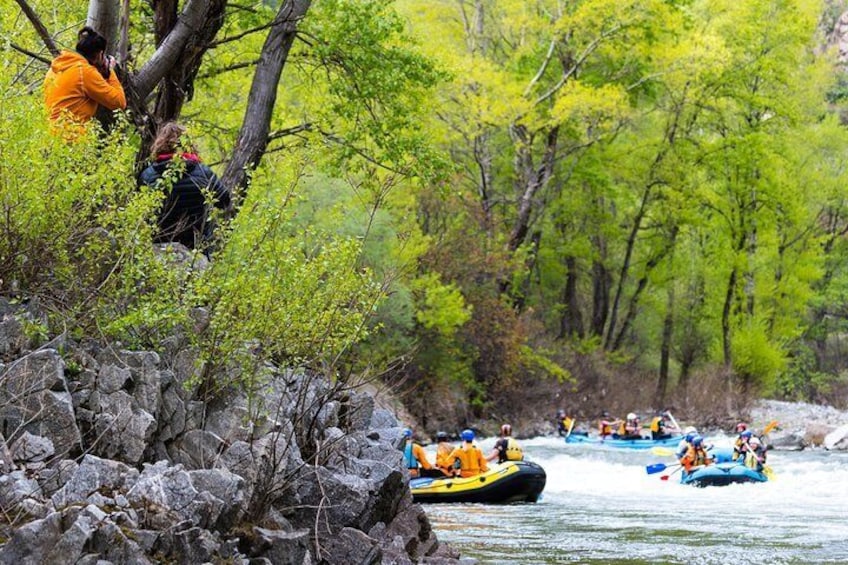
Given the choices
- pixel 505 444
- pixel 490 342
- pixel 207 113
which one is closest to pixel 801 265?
pixel 490 342

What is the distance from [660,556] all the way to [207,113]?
802 centimetres

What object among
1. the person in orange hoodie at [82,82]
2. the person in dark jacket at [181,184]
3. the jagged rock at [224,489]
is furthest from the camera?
the person in orange hoodie at [82,82]

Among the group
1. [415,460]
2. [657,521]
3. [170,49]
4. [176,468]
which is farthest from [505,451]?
[176,468]

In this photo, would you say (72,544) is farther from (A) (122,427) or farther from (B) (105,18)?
(B) (105,18)

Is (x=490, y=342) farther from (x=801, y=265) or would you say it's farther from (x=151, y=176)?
(x=151, y=176)

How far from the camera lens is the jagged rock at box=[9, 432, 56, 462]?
614cm

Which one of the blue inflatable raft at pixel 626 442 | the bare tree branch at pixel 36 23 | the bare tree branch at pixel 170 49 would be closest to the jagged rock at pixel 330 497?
the bare tree branch at pixel 36 23

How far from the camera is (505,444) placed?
19.2 metres

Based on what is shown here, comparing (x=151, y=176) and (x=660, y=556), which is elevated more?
(x=151, y=176)

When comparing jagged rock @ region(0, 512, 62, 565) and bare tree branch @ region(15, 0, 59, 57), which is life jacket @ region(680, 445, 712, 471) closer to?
bare tree branch @ region(15, 0, 59, 57)

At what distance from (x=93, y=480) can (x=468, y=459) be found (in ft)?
38.8

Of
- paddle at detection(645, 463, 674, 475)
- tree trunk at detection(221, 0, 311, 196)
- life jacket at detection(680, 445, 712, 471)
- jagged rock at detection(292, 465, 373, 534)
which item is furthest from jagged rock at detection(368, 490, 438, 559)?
paddle at detection(645, 463, 674, 475)

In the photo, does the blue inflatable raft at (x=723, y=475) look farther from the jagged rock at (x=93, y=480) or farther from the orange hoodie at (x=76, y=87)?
the jagged rock at (x=93, y=480)

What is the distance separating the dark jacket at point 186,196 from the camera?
8555mm
